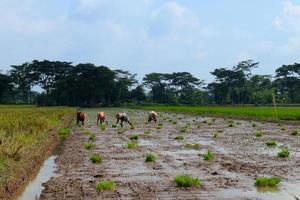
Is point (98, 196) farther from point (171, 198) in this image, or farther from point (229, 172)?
point (229, 172)

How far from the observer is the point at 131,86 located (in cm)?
10894

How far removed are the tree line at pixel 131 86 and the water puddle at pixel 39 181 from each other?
80.9 metres

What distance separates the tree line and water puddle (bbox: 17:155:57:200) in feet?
266

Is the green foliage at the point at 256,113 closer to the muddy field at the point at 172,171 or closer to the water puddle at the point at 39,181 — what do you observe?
the muddy field at the point at 172,171

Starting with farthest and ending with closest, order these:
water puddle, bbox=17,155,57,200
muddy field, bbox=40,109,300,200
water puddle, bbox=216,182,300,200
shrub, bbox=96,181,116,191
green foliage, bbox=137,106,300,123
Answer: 1. green foliage, bbox=137,106,300,123
2. water puddle, bbox=17,155,57,200
3. shrub, bbox=96,181,116,191
4. muddy field, bbox=40,109,300,200
5. water puddle, bbox=216,182,300,200

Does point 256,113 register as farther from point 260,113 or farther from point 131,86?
point 131,86

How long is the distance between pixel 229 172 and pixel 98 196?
389 centimetres

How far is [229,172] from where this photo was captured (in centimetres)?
1120

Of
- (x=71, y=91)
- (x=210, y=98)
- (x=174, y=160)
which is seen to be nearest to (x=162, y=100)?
(x=210, y=98)

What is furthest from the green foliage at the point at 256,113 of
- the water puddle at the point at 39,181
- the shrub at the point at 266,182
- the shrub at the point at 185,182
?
the shrub at the point at 185,182

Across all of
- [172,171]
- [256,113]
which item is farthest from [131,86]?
[172,171]

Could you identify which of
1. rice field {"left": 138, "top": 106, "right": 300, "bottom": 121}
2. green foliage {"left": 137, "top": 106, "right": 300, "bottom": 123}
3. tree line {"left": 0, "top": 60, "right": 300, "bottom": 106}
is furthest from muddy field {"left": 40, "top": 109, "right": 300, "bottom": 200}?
tree line {"left": 0, "top": 60, "right": 300, "bottom": 106}

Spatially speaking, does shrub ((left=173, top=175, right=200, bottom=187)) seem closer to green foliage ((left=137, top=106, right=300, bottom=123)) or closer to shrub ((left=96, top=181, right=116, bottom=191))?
shrub ((left=96, top=181, right=116, bottom=191))

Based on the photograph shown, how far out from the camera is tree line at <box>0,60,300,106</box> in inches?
3775
